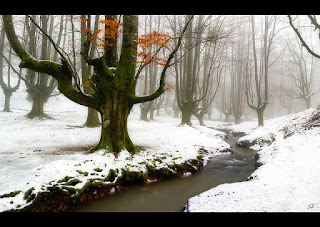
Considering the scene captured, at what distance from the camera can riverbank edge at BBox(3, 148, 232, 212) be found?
12.9 ft

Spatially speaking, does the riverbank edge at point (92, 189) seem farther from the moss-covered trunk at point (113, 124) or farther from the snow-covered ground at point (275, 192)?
the snow-covered ground at point (275, 192)

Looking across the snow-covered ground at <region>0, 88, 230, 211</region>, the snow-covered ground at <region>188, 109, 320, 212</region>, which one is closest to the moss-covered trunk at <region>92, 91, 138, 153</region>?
the snow-covered ground at <region>0, 88, 230, 211</region>

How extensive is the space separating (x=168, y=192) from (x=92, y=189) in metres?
2.07

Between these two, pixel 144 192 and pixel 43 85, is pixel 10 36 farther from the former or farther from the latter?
pixel 43 85

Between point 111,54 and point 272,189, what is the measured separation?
6623 mm

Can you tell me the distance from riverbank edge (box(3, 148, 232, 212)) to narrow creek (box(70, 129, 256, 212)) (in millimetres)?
189

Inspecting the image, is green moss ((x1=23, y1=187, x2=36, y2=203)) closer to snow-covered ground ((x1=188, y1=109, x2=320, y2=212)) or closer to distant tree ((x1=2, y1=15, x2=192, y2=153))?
distant tree ((x1=2, y1=15, x2=192, y2=153))

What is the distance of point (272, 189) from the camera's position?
4.20 meters

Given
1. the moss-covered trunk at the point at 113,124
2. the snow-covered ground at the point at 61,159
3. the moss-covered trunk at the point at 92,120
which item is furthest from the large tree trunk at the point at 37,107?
the moss-covered trunk at the point at 113,124

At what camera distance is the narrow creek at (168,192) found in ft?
14.7

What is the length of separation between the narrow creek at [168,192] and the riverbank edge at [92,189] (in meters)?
0.19

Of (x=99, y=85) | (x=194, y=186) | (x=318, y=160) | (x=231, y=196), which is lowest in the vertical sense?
(x=194, y=186)

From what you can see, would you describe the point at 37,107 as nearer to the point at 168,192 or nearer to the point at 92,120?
the point at 92,120
